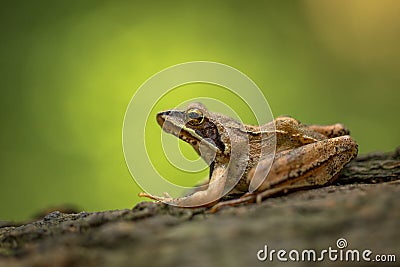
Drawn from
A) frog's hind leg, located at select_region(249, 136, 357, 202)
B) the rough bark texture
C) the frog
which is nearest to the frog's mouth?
the frog

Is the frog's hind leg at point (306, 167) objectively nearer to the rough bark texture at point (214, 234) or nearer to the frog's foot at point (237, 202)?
the frog's foot at point (237, 202)

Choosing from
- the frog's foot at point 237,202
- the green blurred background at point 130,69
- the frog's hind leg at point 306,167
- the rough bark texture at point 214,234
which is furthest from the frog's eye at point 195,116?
the green blurred background at point 130,69

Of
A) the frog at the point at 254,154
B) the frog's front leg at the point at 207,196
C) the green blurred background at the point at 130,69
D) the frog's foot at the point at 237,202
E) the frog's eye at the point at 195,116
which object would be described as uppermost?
the green blurred background at the point at 130,69

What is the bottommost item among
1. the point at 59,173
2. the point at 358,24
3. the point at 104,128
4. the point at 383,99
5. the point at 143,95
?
the point at 143,95

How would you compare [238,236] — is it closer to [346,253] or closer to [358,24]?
[346,253]

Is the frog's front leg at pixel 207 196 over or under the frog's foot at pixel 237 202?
over

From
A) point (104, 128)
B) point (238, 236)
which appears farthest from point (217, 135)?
point (104, 128)

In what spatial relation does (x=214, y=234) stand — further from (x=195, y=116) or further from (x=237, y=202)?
(x=195, y=116)
